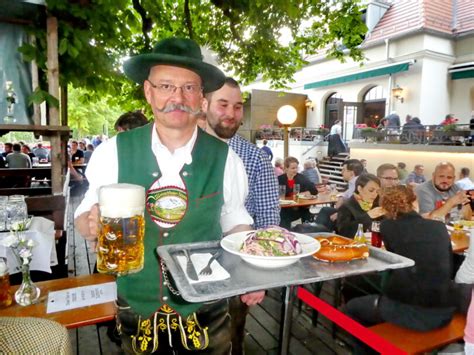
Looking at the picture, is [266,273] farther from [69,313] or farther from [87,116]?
[87,116]

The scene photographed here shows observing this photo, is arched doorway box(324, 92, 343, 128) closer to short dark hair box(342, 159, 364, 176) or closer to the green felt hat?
short dark hair box(342, 159, 364, 176)

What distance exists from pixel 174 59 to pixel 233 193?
2.07 ft

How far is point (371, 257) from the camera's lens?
1.15 m

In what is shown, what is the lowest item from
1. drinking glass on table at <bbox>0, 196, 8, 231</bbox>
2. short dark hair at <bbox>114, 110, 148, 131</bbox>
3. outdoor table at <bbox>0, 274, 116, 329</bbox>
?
outdoor table at <bbox>0, 274, 116, 329</bbox>

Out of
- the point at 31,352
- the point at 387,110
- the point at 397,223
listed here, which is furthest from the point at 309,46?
the point at 387,110

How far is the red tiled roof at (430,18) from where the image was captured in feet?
48.4

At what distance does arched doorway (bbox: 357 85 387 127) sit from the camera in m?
17.1

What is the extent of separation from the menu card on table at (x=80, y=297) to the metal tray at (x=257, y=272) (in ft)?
4.06

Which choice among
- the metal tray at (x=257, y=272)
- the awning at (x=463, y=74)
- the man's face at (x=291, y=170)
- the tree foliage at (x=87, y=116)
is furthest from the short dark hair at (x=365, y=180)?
the tree foliage at (x=87, y=116)

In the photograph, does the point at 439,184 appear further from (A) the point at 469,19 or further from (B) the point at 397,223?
(A) the point at 469,19

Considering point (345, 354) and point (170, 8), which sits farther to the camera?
point (170, 8)

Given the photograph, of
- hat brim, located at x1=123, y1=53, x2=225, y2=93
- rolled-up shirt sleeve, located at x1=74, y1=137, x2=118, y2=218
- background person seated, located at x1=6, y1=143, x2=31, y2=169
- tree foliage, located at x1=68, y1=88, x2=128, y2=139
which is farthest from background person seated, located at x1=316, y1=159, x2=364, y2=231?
tree foliage, located at x1=68, y1=88, x2=128, y2=139

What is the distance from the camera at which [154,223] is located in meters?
1.37

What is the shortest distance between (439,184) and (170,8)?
5.21 m
